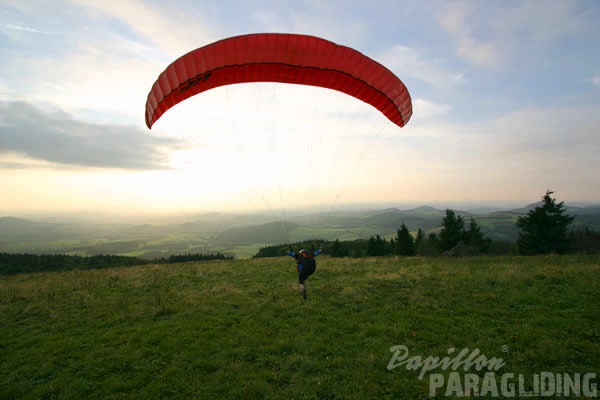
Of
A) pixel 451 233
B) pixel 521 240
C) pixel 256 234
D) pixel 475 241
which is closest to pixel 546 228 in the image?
pixel 521 240

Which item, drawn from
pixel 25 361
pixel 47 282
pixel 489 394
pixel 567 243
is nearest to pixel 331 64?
pixel 489 394

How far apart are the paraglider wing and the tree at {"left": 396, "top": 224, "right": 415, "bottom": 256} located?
1417 inches

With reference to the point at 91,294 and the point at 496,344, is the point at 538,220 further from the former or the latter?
the point at 91,294

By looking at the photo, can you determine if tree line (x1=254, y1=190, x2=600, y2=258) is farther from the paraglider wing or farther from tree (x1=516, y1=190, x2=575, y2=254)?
the paraglider wing

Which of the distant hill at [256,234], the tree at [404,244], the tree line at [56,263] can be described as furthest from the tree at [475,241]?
the distant hill at [256,234]

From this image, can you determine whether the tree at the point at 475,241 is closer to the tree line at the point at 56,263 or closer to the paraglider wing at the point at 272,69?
the paraglider wing at the point at 272,69

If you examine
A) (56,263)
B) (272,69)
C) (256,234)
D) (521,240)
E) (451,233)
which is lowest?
(256,234)

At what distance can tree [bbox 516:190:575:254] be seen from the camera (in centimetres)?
2652

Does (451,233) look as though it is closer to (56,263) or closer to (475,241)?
(475,241)

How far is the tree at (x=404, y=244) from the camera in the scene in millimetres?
40312

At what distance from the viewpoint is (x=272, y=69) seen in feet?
26.0

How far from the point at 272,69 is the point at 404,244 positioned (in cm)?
3891

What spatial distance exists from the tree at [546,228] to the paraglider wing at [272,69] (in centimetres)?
2931

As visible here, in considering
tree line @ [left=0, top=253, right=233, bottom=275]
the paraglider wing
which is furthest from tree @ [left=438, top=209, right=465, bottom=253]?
the paraglider wing
